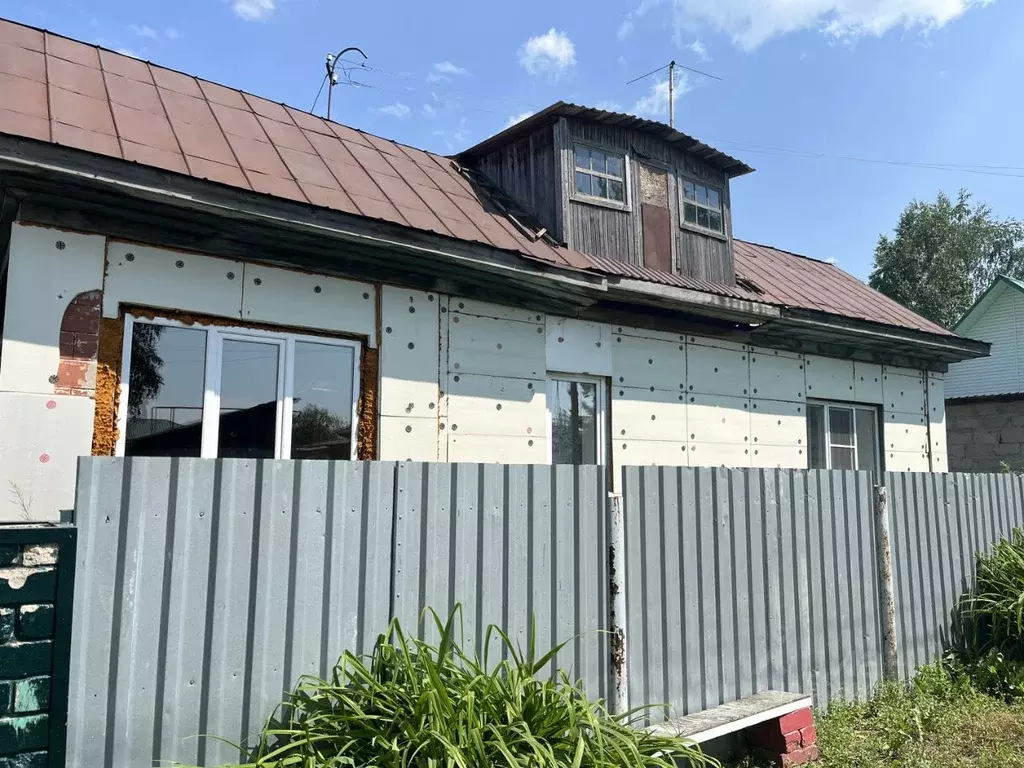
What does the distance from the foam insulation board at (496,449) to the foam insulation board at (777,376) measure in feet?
11.0

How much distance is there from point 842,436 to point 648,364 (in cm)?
386

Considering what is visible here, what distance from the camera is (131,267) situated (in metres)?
5.47

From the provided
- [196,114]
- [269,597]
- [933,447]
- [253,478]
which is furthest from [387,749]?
[933,447]

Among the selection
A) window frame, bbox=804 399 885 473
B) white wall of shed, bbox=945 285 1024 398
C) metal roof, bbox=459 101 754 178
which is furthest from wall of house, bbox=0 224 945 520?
white wall of shed, bbox=945 285 1024 398

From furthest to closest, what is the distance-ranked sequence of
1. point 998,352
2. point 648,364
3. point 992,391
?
point 998,352 → point 992,391 → point 648,364

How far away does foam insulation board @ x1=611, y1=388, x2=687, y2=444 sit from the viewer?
8.05 metres

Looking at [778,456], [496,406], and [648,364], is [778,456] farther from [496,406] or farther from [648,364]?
[496,406]

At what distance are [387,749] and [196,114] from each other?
5643 millimetres

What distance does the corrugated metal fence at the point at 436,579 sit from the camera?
298cm

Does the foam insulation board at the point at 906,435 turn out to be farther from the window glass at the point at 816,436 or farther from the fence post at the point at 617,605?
the fence post at the point at 617,605

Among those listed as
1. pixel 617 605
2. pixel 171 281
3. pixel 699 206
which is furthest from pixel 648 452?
pixel 171 281

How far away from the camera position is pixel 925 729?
207 inches

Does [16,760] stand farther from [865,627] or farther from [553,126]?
[553,126]

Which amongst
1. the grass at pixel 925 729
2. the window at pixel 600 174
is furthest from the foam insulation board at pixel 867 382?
the grass at pixel 925 729
